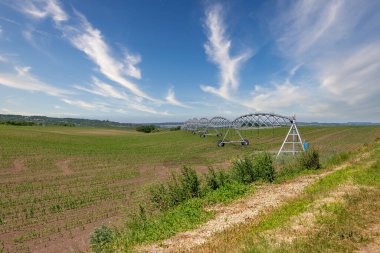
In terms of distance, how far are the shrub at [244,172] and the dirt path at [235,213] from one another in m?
1.37

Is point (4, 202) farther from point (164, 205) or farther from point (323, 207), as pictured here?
point (323, 207)

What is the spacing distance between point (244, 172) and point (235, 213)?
5.91 meters

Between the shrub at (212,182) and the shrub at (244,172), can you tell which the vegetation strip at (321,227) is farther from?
the shrub at (212,182)

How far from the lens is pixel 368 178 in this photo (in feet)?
38.2

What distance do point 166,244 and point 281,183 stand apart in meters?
8.94

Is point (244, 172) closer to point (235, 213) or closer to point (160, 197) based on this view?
point (160, 197)

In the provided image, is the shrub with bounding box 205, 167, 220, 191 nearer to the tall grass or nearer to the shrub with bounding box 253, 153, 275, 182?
the tall grass

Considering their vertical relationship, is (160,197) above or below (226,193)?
below

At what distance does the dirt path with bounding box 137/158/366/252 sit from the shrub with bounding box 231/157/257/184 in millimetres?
1369

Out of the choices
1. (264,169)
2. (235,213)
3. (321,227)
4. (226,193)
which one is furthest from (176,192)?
(321,227)

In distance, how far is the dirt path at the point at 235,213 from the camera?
27.2 feet

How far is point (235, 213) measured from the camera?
10.8 m

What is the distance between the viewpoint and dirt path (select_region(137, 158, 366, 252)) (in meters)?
8.29

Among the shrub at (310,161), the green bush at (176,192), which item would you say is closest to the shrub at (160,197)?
the green bush at (176,192)
